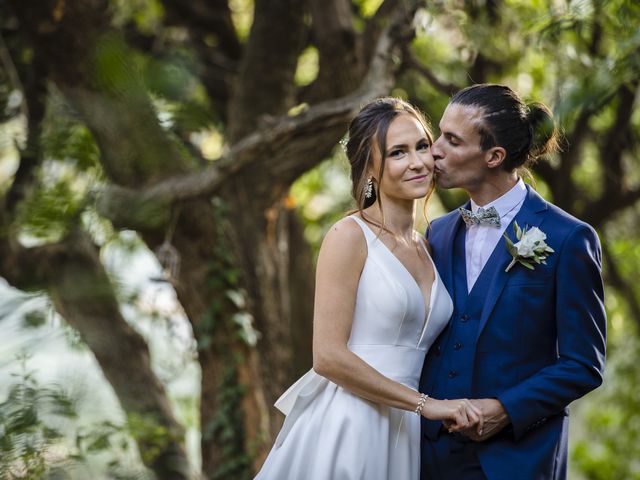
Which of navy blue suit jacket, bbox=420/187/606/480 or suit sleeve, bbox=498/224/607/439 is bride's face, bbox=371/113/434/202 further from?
suit sleeve, bbox=498/224/607/439

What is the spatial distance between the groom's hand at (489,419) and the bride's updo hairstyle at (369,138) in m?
0.79

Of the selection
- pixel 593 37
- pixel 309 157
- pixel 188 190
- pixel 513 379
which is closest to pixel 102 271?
pixel 513 379

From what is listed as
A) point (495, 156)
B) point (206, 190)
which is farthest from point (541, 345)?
point (206, 190)

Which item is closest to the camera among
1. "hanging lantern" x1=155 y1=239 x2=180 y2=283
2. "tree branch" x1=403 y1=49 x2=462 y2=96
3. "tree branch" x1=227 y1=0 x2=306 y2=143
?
"hanging lantern" x1=155 y1=239 x2=180 y2=283

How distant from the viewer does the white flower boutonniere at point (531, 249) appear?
2.57 metres

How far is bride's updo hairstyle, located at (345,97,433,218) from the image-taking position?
112 inches

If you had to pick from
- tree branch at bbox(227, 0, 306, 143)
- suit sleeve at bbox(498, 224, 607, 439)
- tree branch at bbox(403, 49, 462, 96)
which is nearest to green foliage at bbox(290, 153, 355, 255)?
tree branch at bbox(403, 49, 462, 96)

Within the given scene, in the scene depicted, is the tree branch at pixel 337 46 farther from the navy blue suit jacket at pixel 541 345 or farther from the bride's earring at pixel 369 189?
the navy blue suit jacket at pixel 541 345

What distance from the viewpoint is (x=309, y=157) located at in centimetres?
503

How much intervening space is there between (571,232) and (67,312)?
6.20 ft

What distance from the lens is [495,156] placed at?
9.25ft

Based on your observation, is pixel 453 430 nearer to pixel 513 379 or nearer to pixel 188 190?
pixel 513 379

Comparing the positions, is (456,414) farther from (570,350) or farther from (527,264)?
(527,264)

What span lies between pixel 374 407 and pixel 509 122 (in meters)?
1.07
